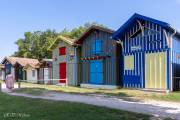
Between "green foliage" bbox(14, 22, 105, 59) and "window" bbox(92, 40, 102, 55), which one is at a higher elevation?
"green foliage" bbox(14, 22, 105, 59)

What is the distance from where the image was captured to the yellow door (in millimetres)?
22938

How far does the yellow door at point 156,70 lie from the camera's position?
2294 centimetres

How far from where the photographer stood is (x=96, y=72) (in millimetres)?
29453

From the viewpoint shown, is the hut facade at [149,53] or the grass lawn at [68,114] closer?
the grass lawn at [68,114]

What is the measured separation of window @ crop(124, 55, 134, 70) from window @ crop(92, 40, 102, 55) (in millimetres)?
3653

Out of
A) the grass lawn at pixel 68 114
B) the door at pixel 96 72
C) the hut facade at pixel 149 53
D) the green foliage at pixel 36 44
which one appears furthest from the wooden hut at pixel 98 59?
the green foliage at pixel 36 44

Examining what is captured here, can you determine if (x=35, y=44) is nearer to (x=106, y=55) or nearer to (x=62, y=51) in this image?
(x=62, y=51)

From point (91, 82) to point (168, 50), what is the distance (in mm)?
9493

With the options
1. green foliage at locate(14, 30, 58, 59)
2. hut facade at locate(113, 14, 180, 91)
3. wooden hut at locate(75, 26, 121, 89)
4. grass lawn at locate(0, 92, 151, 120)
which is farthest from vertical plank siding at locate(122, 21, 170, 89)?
green foliage at locate(14, 30, 58, 59)

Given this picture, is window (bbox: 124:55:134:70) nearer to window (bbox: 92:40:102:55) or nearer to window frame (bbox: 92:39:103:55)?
window frame (bbox: 92:39:103:55)

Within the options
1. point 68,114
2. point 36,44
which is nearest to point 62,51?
point 68,114

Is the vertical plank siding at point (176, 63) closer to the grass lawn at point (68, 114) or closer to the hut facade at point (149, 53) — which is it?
the hut facade at point (149, 53)

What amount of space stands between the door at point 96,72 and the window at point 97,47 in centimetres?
82

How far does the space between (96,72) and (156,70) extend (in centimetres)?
740
